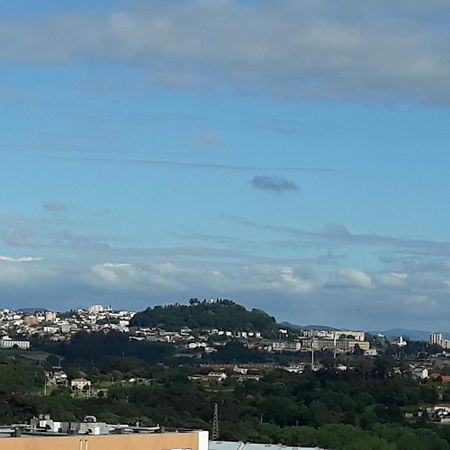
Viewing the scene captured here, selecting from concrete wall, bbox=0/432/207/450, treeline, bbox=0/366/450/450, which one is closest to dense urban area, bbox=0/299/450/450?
treeline, bbox=0/366/450/450

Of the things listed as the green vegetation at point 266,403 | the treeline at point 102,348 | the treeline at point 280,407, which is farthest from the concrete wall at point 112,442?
the treeline at point 102,348

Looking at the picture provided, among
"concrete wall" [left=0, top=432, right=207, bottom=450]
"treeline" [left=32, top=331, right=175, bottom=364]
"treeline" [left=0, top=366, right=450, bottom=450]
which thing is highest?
"treeline" [left=32, top=331, right=175, bottom=364]

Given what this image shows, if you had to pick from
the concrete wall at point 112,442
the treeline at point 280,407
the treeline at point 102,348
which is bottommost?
the concrete wall at point 112,442

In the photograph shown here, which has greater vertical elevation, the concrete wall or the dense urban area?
the dense urban area

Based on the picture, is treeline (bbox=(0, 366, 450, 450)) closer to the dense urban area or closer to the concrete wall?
the dense urban area

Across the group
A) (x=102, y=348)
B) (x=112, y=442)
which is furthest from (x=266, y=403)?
(x=102, y=348)

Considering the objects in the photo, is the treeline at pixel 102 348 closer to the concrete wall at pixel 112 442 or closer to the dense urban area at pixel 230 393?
the dense urban area at pixel 230 393

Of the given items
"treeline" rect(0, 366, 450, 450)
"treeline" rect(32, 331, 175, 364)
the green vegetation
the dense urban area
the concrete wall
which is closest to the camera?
the concrete wall

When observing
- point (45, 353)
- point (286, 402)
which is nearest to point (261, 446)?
point (286, 402)
